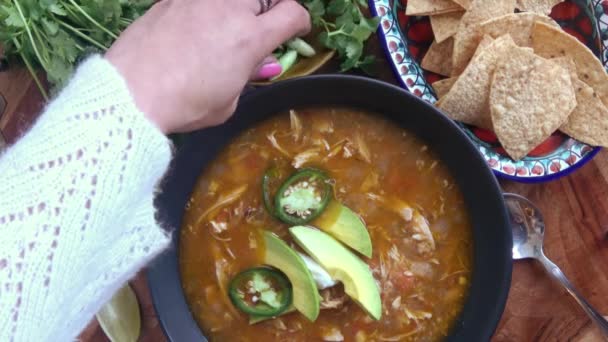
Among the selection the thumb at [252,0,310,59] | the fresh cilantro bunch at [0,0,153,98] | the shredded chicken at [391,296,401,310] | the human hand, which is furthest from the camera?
the shredded chicken at [391,296,401,310]

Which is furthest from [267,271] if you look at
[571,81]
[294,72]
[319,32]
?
[571,81]

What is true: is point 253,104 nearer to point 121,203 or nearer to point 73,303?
point 121,203

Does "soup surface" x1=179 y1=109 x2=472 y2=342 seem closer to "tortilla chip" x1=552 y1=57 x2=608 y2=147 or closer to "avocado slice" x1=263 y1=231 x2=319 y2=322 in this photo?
"avocado slice" x1=263 y1=231 x2=319 y2=322

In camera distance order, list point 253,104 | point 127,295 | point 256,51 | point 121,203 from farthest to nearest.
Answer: point 127,295 < point 253,104 < point 256,51 < point 121,203

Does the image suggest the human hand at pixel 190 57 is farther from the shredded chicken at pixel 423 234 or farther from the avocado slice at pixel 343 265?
the shredded chicken at pixel 423 234

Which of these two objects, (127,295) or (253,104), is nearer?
(253,104)

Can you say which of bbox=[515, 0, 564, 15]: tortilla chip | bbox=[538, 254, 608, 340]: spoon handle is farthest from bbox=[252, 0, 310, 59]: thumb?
bbox=[538, 254, 608, 340]: spoon handle
